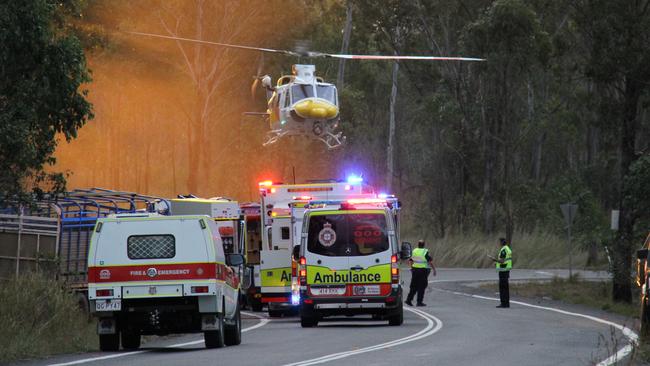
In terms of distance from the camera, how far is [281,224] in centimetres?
2891

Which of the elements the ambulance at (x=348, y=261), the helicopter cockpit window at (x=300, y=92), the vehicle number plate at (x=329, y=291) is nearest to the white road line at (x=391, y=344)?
the ambulance at (x=348, y=261)

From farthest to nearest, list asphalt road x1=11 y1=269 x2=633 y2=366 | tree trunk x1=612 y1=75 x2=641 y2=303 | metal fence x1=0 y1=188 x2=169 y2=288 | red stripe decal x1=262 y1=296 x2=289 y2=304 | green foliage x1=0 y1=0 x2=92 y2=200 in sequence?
1. tree trunk x1=612 y1=75 x2=641 y2=303
2. red stripe decal x1=262 y1=296 x2=289 y2=304
3. metal fence x1=0 y1=188 x2=169 y2=288
4. green foliage x1=0 y1=0 x2=92 y2=200
5. asphalt road x1=11 y1=269 x2=633 y2=366

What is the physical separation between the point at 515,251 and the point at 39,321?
124 feet

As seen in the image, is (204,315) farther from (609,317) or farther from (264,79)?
(264,79)

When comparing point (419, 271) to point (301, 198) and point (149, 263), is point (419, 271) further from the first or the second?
point (149, 263)

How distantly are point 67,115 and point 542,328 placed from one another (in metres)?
8.80

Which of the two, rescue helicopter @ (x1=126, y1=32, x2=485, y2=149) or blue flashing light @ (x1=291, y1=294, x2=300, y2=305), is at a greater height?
rescue helicopter @ (x1=126, y1=32, x2=485, y2=149)

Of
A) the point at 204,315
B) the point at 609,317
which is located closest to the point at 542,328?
the point at 609,317

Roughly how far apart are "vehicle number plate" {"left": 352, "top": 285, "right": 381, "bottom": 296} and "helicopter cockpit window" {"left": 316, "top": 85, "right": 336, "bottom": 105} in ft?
62.1

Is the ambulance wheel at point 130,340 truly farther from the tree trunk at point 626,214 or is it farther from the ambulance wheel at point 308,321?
the tree trunk at point 626,214

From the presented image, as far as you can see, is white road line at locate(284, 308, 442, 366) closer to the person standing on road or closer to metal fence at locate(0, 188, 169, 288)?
the person standing on road

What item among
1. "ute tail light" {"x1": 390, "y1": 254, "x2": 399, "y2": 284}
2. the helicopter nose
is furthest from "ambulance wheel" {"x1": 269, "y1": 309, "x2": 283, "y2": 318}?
the helicopter nose

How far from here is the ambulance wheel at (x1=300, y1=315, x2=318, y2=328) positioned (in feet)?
80.7

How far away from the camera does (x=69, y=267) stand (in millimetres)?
26141
